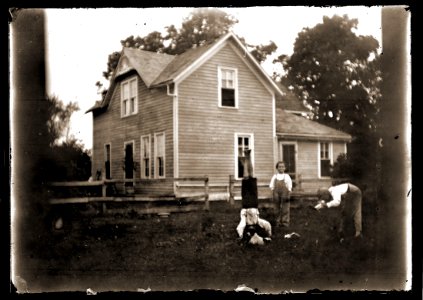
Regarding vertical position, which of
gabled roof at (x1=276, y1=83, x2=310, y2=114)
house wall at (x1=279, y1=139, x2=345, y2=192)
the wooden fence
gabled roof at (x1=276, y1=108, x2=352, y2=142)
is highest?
gabled roof at (x1=276, y1=83, x2=310, y2=114)

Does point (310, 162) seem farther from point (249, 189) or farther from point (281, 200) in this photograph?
point (249, 189)

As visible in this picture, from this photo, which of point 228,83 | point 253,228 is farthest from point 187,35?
point 253,228

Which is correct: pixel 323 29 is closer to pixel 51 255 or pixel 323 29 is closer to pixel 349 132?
pixel 349 132

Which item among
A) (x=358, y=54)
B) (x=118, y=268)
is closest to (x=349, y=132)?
(x=358, y=54)

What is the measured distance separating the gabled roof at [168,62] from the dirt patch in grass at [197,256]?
5.94ft

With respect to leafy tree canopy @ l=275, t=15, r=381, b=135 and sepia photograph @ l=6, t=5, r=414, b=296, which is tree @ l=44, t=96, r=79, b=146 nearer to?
sepia photograph @ l=6, t=5, r=414, b=296

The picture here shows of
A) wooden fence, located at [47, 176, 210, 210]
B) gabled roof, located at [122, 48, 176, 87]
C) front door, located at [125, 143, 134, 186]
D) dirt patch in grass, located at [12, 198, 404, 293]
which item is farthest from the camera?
front door, located at [125, 143, 134, 186]

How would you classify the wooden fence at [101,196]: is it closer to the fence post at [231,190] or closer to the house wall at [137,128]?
the house wall at [137,128]

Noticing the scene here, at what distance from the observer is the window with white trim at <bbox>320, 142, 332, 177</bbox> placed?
26.5 ft

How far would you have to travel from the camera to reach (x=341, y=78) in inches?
318

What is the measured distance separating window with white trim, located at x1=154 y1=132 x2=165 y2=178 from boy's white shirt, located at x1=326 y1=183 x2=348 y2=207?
240 cm

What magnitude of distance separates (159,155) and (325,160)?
7.76 ft

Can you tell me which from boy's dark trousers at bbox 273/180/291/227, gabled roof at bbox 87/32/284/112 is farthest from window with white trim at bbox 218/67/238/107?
boy's dark trousers at bbox 273/180/291/227

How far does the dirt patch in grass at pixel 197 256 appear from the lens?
305 inches
